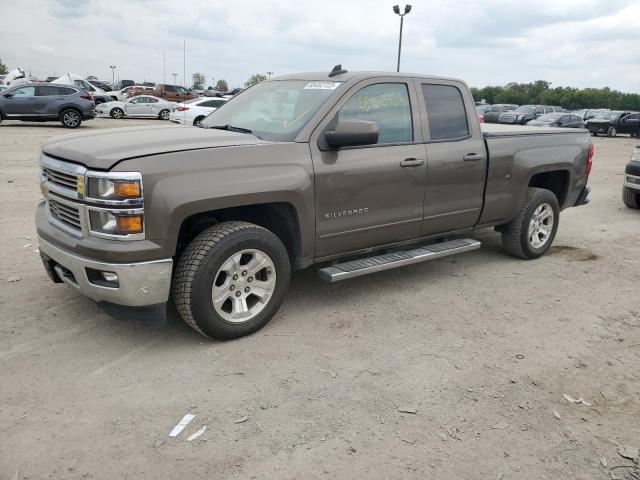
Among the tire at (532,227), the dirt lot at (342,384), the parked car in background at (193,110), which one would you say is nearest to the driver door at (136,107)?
the parked car in background at (193,110)

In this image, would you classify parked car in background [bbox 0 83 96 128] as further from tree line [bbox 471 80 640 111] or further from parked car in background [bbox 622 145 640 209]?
tree line [bbox 471 80 640 111]

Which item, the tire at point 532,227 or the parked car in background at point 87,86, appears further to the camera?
the parked car in background at point 87,86

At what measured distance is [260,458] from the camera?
269 cm

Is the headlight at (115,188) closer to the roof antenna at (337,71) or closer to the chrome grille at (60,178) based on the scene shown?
the chrome grille at (60,178)

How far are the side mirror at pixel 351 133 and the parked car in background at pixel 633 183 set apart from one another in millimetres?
6571

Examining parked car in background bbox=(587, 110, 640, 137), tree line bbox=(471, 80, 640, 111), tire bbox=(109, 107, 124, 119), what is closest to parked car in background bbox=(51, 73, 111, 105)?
tire bbox=(109, 107, 124, 119)

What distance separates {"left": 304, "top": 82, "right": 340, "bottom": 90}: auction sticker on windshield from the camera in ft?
14.4

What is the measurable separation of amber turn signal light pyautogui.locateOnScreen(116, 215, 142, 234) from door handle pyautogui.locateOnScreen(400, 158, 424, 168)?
7.16ft

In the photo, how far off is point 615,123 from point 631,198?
83.2ft

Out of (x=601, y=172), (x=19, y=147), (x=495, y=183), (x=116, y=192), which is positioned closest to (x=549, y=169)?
(x=495, y=183)

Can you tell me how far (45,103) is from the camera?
19734 millimetres

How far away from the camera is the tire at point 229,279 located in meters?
3.59

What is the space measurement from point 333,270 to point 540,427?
1.86 m

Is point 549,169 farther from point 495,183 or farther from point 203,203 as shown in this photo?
point 203,203
